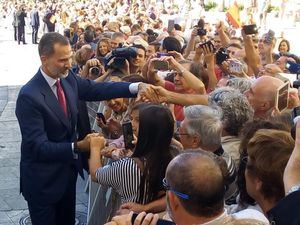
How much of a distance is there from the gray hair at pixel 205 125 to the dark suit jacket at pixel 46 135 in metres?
0.95

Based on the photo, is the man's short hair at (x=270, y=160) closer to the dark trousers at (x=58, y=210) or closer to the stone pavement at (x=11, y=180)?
the dark trousers at (x=58, y=210)

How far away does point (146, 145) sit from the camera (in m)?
3.36

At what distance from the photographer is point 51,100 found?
4289 millimetres

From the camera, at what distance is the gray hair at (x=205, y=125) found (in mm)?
3707

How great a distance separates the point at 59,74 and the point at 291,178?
7.85 ft

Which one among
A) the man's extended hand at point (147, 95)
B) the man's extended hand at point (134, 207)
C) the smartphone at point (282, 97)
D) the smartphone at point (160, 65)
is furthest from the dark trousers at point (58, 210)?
the smartphone at point (282, 97)

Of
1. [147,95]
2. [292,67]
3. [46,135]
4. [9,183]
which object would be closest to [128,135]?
[147,95]

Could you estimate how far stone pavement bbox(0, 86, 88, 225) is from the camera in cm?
632

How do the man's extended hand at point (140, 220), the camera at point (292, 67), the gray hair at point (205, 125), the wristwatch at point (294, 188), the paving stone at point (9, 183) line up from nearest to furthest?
the wristwatch at point (294, 188) < the man's extended hand at point (140, 220) < the gray hair at point (205, 125) < the camera at point (292, 67) < the paving stone at point (9, 183)

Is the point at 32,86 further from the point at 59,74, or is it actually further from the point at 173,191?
the point at 173,191

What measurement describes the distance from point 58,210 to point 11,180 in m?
2.94

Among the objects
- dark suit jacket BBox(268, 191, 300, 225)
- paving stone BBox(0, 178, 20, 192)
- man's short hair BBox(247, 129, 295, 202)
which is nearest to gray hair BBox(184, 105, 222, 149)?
man's short hair BBox(247, 129, 295, 202)

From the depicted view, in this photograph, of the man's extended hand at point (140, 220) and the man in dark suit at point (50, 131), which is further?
the man in dark suit at point (50, 131)

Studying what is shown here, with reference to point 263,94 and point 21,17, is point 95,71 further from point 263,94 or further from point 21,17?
point 21,17
